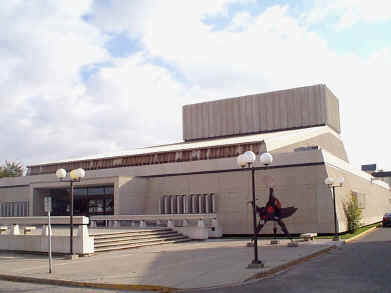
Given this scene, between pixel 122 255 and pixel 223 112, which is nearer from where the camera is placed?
pixel 122 255

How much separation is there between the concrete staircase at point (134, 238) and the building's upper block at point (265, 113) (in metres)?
18.8

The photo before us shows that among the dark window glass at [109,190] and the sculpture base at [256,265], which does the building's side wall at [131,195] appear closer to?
the dark window glass at [109,190]

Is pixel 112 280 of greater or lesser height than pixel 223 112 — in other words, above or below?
below

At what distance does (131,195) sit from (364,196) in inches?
762

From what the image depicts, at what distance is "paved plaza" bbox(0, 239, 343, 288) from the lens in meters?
12.1

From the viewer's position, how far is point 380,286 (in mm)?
10359

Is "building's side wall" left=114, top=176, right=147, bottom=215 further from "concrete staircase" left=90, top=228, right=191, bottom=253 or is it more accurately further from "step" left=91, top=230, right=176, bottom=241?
"step" left=91, top=230, right=176, bottom=241

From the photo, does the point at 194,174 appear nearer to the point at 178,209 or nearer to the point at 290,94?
the point at 178,209

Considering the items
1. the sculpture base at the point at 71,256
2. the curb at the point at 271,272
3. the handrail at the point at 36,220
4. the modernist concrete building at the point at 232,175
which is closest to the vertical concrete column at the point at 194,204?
the modernist concrete building at the point at 232,175

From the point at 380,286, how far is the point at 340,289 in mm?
1011

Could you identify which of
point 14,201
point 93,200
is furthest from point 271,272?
point 14,201

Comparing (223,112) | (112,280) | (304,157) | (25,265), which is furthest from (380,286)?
(223,112)

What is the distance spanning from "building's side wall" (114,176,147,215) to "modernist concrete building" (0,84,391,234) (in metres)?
0.07

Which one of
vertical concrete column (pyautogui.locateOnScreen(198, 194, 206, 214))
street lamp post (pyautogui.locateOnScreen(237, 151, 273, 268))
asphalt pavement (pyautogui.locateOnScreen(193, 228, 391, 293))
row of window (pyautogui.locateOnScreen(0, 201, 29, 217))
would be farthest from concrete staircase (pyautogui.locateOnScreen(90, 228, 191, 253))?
row of window (pyautogui.locateOnScreen(0, 201, 29, 217))
